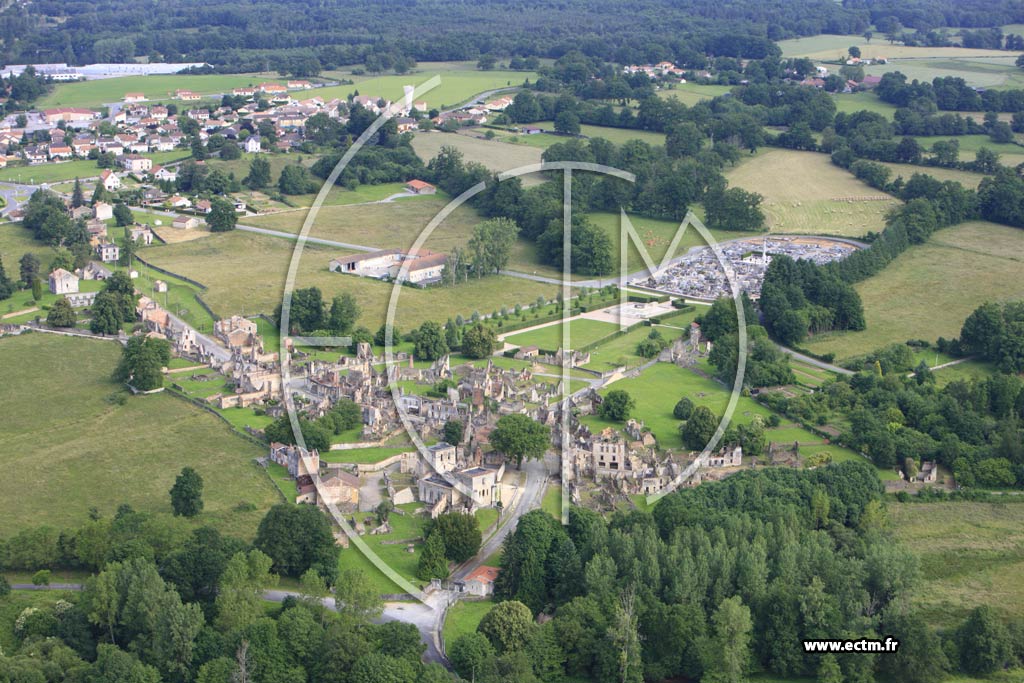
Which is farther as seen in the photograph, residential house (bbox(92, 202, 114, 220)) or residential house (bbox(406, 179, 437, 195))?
residential house (bbox(406, 179, 437, 195))

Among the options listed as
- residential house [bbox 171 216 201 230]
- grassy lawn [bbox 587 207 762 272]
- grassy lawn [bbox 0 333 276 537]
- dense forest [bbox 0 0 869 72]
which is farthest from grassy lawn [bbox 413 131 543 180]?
grassy lawn [bbox 0 333 276 537]

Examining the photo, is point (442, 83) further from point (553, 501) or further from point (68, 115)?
point (553, 501)

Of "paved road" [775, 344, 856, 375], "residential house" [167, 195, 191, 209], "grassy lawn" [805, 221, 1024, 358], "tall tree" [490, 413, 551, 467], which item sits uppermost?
"tall tree" [490, 413, 551, 467]

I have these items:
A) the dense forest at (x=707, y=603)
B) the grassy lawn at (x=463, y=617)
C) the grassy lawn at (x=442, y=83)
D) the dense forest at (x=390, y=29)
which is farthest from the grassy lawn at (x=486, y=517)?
the dense forest at (x=390, y=29)

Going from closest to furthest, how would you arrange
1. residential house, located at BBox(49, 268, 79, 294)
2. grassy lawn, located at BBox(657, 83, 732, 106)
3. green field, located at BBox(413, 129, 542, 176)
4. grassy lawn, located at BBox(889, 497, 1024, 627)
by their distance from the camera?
grassy lawn, located at BBox(889, 497, 1024, 627), residential house, located at BBox(49, 268, 79, 294), green field, located at BBox(413, 129, 542, 176), grassy lawn, located at BBox(657, 83, 732, 106)

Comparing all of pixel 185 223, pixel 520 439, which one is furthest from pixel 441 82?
pixel 520 439

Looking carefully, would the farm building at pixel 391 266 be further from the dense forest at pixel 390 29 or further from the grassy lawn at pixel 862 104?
the dense forest at pixel 390 29

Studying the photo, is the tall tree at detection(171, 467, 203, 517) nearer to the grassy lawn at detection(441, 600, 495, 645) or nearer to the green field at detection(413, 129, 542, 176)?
the grassy lawn at detection(441, 600, 495, 645)
